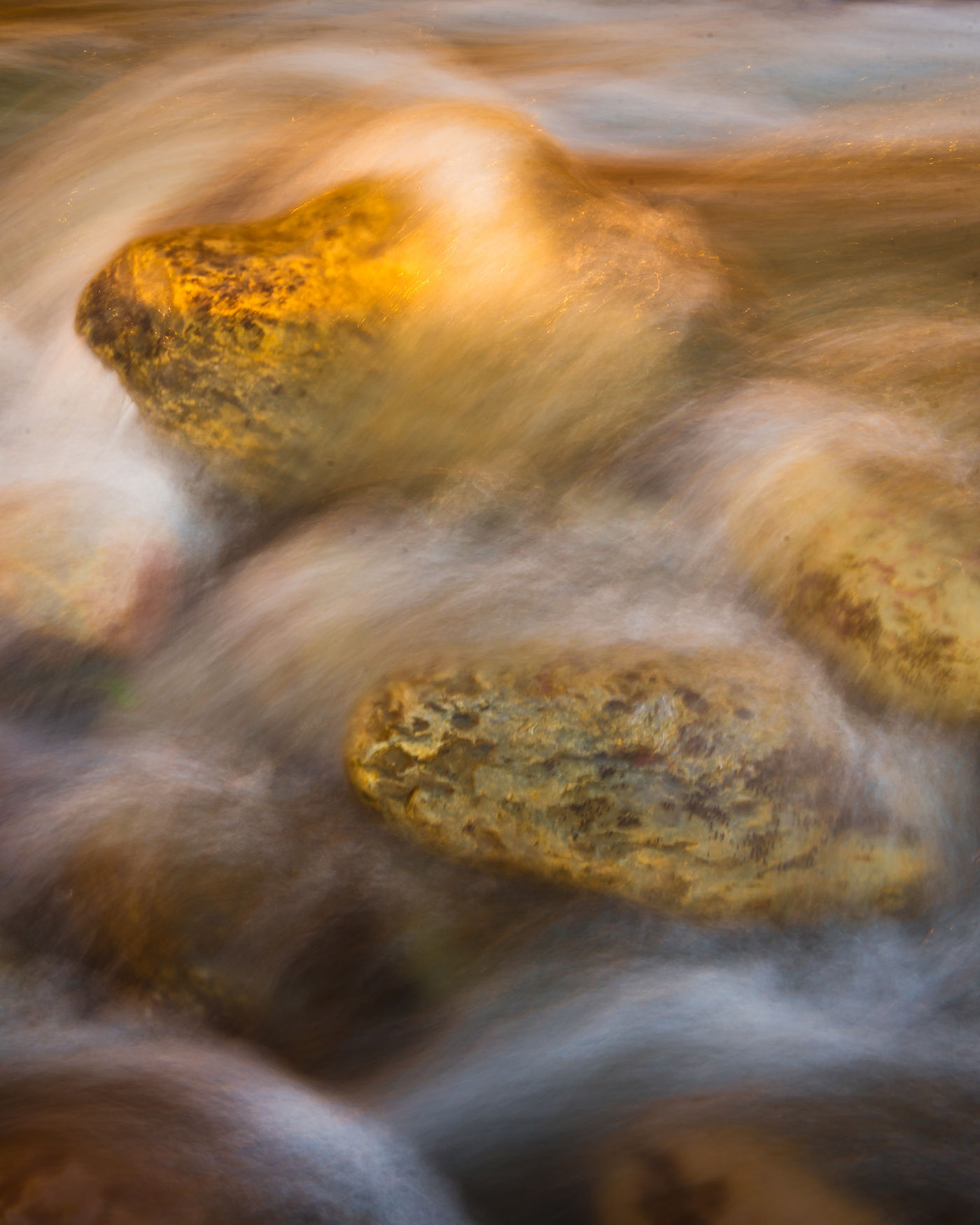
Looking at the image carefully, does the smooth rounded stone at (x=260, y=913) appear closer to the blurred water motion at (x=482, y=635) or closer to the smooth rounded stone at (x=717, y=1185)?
the blurred water motion at (x=482, y=635)

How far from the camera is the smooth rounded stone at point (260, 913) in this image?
93.0 inches

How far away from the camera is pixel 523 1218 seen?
1972 mm

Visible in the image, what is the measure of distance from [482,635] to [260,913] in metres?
0.89

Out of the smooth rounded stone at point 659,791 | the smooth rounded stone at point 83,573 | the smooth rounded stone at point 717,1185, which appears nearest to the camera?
the smooth rounded stone at point 717,1185

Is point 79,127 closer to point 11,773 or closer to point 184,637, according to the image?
point 184,637

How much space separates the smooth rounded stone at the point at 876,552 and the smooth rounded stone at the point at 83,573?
182 centimetres

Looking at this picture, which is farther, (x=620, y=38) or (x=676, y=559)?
(x=620, y=38)

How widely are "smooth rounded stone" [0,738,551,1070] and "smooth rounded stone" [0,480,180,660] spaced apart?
0.62 metres

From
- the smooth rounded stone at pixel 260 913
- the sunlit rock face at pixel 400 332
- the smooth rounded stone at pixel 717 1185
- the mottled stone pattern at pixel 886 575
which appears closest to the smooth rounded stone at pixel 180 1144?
the smooth rounded stone at pixel 260 913

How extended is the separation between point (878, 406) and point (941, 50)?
103 inches

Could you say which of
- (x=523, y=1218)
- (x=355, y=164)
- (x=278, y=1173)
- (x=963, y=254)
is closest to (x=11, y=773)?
(x=278, y=1173)

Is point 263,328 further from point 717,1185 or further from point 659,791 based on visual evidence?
point 717,1185

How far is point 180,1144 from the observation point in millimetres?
1833

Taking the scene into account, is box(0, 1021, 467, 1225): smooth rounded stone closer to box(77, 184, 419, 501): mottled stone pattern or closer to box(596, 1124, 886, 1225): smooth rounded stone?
box(596, 1124, 886, 1225): smooth rounded stone
